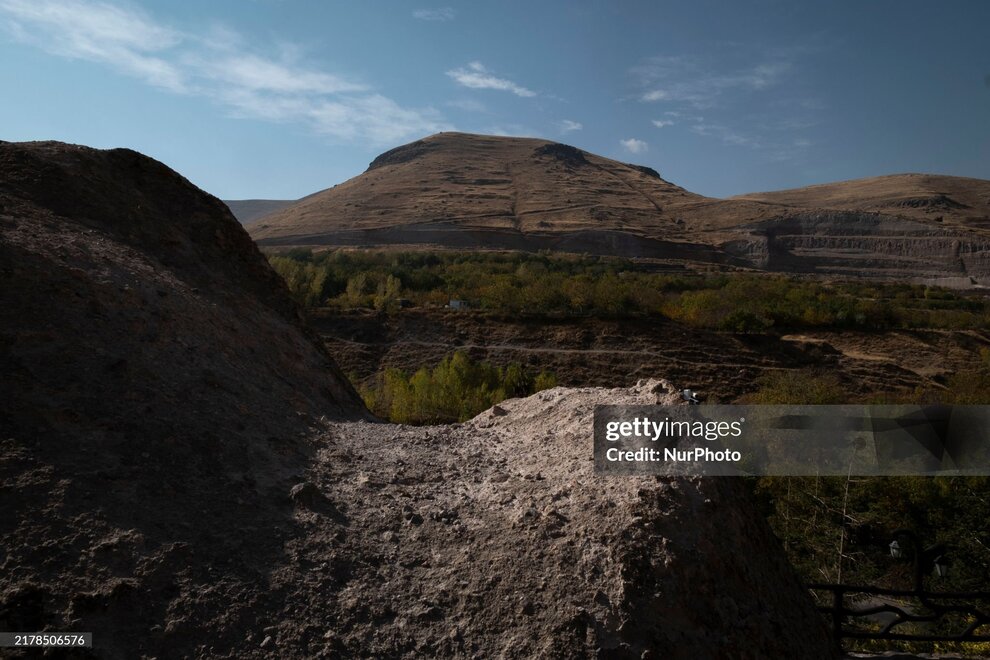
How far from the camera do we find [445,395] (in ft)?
58.3

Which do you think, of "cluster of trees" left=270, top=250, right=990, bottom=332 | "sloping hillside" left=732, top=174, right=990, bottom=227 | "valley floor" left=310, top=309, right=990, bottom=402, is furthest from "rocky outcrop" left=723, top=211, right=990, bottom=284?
"valley floor" left=310, top=309, right=990, bottom=402

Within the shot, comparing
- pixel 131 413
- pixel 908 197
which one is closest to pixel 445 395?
pixel 131 413

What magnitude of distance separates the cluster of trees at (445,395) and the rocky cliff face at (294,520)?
10.9 m

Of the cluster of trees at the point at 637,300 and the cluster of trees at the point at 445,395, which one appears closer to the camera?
the cluster of trees at the point at 445,395

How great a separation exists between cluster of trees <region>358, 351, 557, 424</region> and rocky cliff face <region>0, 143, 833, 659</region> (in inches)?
429

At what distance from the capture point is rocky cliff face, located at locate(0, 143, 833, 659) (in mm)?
2695

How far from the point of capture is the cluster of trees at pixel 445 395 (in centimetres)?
1667

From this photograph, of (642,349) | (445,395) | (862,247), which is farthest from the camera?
(862,247)

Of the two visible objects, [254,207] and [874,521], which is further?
[254,207]

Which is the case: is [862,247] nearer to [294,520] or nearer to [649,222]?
[649,222]

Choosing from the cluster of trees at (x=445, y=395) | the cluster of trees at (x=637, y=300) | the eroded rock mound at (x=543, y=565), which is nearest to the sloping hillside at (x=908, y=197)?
the cluster of trees at (x=637, y=300)

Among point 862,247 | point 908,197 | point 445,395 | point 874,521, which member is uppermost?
point 908,197

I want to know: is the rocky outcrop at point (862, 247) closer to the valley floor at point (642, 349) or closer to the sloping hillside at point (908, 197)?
the sloping hillside at point (908, 197)

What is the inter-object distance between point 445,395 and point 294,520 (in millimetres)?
14578
